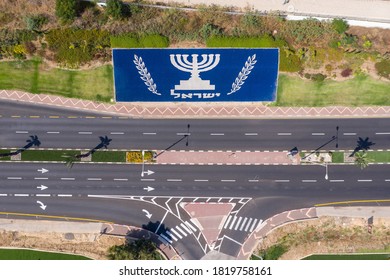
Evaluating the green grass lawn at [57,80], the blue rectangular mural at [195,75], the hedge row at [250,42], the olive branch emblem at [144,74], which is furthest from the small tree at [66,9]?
the hedge row at [250,42]

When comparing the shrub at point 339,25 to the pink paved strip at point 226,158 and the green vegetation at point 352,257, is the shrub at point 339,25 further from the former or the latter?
the green vegetation at point 352,257

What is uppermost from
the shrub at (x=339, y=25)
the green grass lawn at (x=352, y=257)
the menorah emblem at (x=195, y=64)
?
the shrub at (x=339, y=25)

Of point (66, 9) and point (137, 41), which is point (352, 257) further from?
point (66, 9)

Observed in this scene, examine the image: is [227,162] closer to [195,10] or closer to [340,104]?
[340,104]

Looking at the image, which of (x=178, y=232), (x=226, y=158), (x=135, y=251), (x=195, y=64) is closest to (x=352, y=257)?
(x=226, y=158)

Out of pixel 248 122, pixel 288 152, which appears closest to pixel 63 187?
pixel 248 122

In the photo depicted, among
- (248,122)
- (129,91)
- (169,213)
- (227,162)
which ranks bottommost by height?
(169,213)
